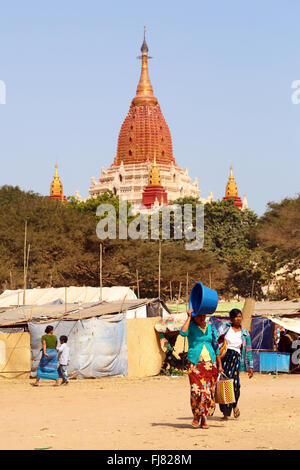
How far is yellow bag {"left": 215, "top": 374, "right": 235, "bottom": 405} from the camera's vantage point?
32.7 feet

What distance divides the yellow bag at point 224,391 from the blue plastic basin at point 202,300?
1072 millimetres

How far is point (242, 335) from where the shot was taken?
1048 cm

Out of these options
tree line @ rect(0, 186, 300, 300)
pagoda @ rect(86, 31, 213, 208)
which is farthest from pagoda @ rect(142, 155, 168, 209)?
tree line @ rect(0, 186, 300, 300)

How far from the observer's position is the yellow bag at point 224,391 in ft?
32.7

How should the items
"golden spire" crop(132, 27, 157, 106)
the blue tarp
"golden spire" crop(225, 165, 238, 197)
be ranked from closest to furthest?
the blue tarp, "golden spire" crop(132, 27, 157, 106), "golden spire" crop(225, 165, 238, 197)

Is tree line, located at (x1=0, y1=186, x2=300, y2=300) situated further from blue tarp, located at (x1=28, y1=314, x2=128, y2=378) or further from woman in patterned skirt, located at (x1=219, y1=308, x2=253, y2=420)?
woman in patterned skirt, located at (x1=219, y1=308, x2=253, y2=420)

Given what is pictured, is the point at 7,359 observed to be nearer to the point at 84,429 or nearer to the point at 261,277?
the point at 84,429

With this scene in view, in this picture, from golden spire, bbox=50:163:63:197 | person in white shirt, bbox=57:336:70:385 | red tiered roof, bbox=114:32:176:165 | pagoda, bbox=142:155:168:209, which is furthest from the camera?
golden spire, bbox=50:163:63:197

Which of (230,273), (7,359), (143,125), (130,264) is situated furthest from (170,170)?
(7,359)

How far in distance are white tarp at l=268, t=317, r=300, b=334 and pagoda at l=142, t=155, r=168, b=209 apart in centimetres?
5558

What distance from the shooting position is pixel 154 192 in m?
76.9

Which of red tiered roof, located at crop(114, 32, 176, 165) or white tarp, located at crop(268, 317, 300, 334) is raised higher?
red tiered roof, located at crop(114, 32, 176, 165)

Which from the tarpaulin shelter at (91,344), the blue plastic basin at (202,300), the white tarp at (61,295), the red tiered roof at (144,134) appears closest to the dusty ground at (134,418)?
the tarpaulin shelter at (91,344)
